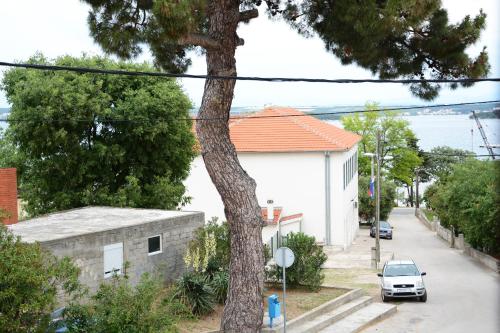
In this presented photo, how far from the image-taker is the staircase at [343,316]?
19.1 metres

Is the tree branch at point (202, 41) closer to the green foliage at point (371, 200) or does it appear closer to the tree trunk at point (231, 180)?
the tree trunk at point (231, 180)

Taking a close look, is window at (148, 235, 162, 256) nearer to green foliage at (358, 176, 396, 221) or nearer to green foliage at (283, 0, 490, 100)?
green foliage at (283, 0, 490, 100)

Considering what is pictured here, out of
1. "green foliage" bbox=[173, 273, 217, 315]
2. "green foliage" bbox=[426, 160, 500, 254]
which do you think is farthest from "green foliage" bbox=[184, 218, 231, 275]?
"green foliage" bbox=[426, 160, 500, 254]

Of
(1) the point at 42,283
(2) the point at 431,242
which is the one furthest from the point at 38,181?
(2) the point at 431,242

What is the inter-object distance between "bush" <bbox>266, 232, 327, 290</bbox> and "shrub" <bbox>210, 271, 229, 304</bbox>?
416 cm

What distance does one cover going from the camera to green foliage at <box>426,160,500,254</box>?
34625 mm

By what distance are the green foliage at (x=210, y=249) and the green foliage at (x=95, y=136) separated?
21.7 feet

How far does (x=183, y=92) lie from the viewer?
28.5 meters

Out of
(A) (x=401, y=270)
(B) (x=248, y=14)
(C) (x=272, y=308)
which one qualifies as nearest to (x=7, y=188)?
(C) (x=272, y=308)

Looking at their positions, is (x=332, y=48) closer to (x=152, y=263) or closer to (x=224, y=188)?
(x=224, y=188)

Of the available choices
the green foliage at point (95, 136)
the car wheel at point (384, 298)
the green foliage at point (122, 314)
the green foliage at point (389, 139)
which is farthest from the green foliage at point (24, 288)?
the green foliage at point (389, 139)

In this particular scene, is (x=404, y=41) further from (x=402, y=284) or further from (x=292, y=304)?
(x=402, y=284)

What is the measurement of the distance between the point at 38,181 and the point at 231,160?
13.7m

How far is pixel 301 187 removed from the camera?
40688 millimetres
